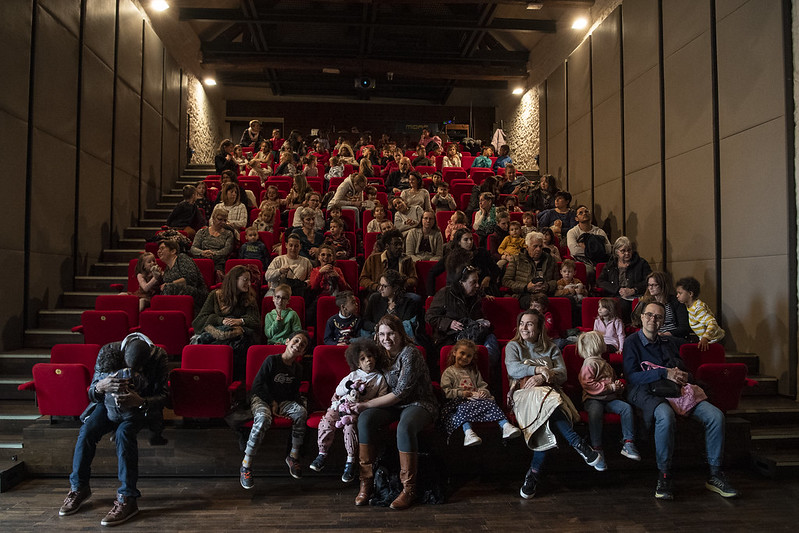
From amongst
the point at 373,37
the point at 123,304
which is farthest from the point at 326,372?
the point at 373,37

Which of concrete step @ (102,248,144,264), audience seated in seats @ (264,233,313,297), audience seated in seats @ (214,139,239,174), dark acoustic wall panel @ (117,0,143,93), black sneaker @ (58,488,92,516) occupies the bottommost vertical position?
black sneaker @ (58,488,92,516)

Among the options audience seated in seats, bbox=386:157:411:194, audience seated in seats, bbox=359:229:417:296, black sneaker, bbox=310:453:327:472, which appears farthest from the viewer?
audience seated in seats, bbox=386:157:411:194

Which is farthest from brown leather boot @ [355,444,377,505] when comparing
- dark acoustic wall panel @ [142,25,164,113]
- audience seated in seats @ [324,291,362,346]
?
dark acoustic wall panel @ [142,25,164,113]

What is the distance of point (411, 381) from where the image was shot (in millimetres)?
2758

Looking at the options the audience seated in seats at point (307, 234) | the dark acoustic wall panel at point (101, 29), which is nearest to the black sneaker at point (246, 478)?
the audience seated in seats at point (307, 234)

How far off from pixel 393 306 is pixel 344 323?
0.31m

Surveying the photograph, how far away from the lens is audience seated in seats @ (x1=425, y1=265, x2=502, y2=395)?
3305 mm

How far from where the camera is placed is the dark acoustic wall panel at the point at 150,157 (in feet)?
21.1

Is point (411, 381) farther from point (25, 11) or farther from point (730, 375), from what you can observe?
point (25, 11)

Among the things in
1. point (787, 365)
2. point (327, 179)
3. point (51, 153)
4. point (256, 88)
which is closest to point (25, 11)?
point (51, 153)

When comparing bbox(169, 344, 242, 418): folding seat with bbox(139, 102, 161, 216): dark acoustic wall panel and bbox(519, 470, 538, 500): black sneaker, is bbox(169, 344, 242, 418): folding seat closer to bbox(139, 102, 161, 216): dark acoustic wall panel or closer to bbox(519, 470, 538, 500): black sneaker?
bbox(519, 470, 538, 500): black sneaker

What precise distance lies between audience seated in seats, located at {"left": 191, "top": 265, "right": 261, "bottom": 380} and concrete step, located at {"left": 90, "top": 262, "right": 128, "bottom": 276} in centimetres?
199

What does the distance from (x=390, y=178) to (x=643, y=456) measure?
4657 mm

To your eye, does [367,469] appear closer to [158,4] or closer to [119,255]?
[119,255]
